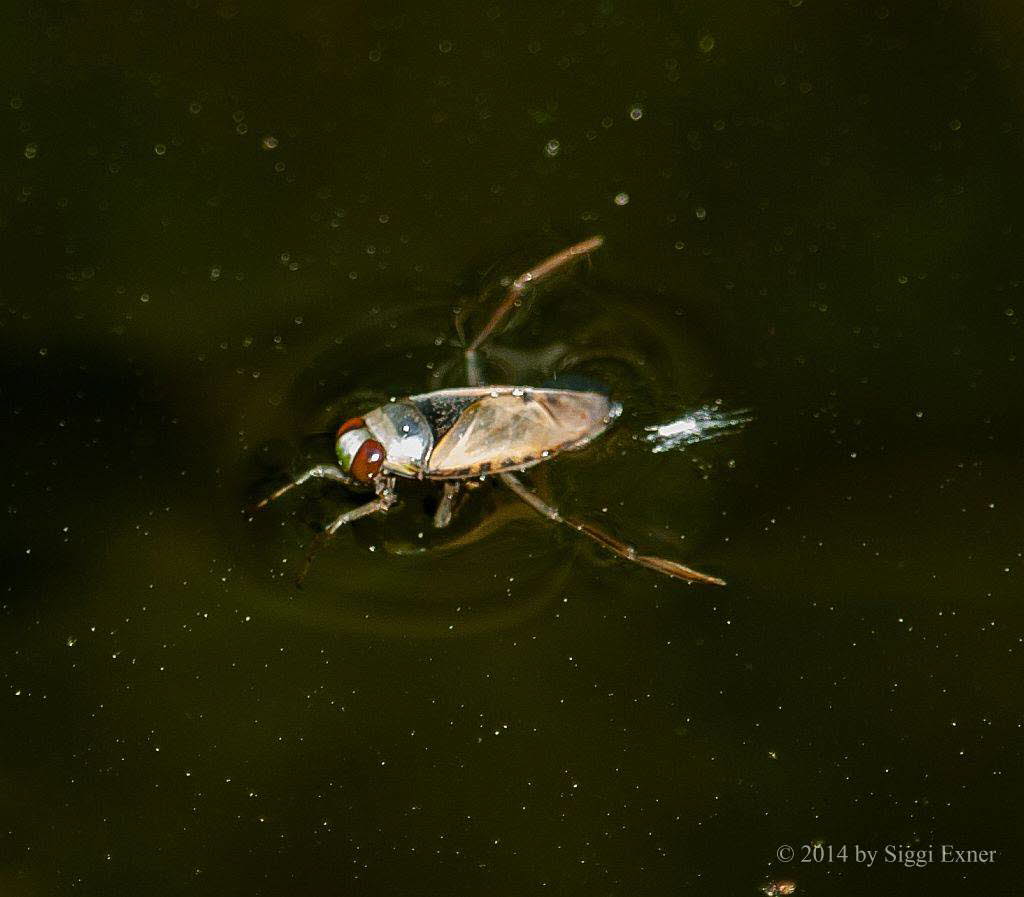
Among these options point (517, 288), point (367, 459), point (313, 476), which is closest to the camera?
point (367, 459)

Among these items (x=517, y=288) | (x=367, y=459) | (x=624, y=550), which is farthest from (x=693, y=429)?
(x=367, y=459)

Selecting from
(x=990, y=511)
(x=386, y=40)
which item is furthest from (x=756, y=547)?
(x=386, y=40)

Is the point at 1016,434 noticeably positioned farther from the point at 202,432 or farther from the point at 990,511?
the point at 202,432

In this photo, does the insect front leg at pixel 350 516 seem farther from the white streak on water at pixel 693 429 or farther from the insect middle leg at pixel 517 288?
the white streak on water at pixel 693 429

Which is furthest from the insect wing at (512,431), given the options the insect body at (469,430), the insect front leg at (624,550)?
the insect front leg at (624,550)

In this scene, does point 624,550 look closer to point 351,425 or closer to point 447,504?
point 447,504

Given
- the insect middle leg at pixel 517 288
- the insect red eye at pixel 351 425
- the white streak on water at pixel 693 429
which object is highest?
the insect middle leg at pixel 517 288
